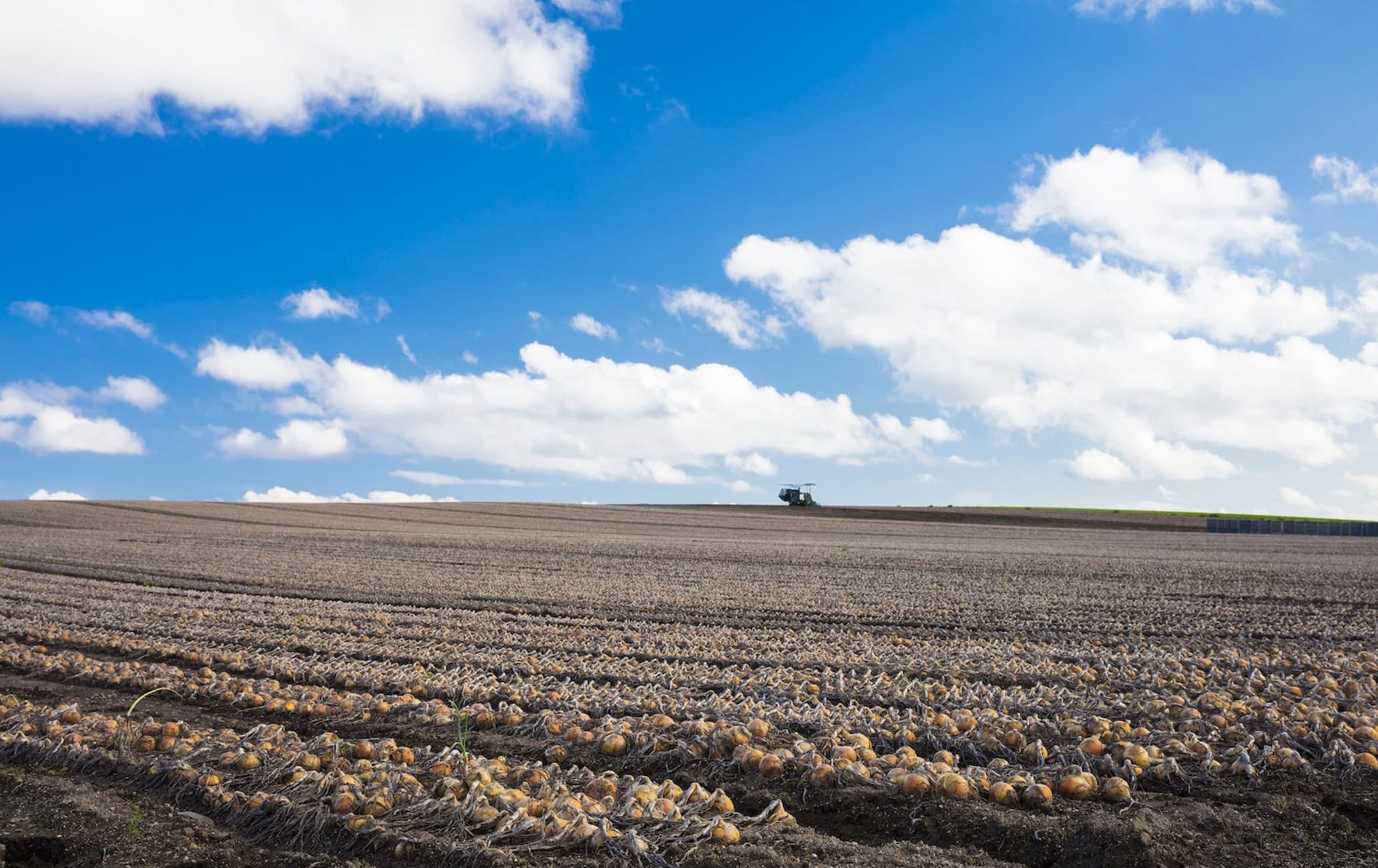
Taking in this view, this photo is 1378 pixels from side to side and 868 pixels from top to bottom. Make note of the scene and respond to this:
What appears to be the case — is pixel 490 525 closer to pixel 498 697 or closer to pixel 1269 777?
pixel 498 697

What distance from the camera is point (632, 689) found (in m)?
7.04

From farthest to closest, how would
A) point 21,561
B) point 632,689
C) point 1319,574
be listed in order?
point 21,561 < point 1319,574 < point 632,689

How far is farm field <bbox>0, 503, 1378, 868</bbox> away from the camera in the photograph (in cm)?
397

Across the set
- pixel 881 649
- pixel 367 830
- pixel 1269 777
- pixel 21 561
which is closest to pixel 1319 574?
pixel 881 649

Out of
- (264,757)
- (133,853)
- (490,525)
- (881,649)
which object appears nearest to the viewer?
(133,853)

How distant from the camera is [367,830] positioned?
4.02 meters

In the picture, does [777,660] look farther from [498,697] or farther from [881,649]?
[498,697]

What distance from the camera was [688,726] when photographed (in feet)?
17.7

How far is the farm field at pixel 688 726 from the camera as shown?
3.97m

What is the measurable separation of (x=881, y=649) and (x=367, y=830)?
6.03 m

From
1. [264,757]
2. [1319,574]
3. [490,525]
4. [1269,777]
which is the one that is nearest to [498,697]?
[264,757]

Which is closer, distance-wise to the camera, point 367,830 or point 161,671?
point 367,830

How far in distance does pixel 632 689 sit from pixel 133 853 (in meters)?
3.70

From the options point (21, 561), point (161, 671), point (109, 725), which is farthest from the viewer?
point (21, 561)
